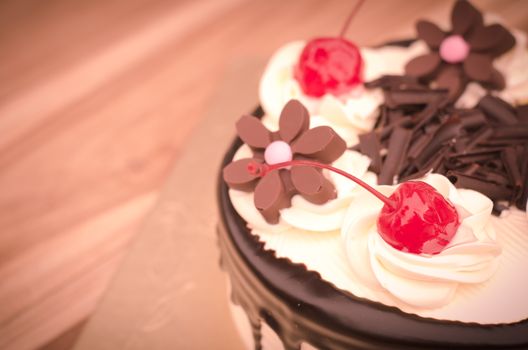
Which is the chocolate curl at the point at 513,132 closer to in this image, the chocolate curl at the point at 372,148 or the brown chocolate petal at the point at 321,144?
the chocolate curl at the point at 372,148

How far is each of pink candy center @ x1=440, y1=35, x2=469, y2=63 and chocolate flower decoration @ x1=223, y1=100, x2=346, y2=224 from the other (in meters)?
0.57

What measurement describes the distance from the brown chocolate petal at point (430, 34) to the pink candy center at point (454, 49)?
3cm

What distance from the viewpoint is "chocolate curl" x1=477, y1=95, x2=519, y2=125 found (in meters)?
1.44

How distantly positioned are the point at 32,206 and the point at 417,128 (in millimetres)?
1683

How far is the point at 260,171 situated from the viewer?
1.21 metres

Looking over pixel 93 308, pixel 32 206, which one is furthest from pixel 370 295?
pixel 32 206

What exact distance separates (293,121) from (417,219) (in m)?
0.41

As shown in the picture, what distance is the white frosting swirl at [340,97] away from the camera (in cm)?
146

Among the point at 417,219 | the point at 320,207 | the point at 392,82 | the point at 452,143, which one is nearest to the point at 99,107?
the point at 392,82

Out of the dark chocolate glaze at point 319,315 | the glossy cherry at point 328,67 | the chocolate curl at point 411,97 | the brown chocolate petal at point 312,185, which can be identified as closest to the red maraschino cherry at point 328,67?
the glossy cherry at point 328,67

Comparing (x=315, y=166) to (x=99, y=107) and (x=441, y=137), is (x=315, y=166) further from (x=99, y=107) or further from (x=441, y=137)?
(x=99, y=107)

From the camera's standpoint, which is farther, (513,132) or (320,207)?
(513,132)

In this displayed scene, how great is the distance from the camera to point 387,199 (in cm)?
113

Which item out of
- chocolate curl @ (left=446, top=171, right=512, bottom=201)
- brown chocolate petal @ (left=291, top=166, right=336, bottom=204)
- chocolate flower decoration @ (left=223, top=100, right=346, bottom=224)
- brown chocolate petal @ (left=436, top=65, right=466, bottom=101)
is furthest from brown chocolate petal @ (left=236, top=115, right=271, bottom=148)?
brown chocolate petal @ (left=436, top=65, right=466, bottom=101)
